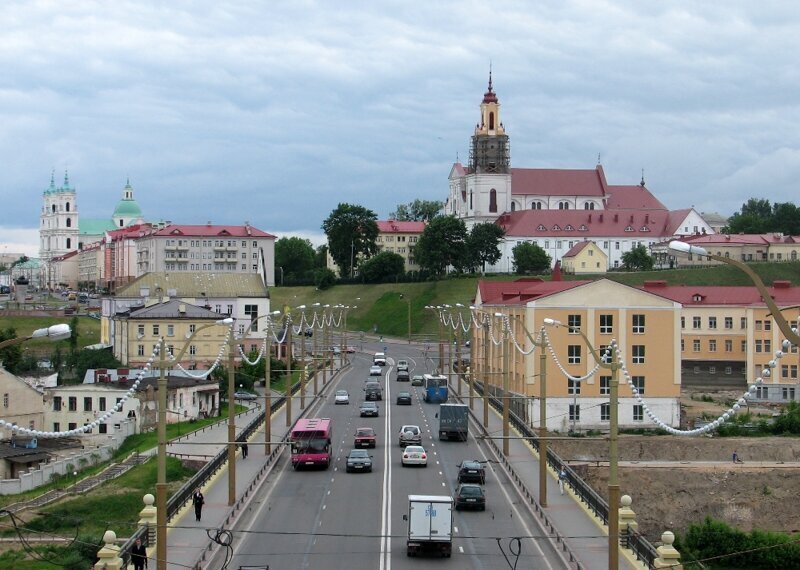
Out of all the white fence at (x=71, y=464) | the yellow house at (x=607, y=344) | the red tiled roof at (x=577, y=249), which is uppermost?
the red tiled roof at (x=577, y=249)

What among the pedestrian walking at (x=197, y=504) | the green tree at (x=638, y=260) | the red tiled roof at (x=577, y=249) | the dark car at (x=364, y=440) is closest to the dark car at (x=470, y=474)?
the pedestrian walking at (x=197, y=504)

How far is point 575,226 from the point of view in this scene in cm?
19650

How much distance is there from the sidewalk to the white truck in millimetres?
3717

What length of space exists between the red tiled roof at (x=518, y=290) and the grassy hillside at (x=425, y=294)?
4987cm

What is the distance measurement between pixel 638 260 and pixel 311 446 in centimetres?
13720

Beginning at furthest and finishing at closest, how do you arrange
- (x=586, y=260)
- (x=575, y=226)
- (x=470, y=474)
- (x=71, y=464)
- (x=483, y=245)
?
(x=575, y=226), (x=586, y=260), (x=483, y=245), (x=71, y=464), (x=470, y=474)

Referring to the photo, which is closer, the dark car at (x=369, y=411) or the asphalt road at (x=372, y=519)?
the asphalt road at (x=372, y=519)

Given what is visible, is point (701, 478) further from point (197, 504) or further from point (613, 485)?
Result: point (613, 485)

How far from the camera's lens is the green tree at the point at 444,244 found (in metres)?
181

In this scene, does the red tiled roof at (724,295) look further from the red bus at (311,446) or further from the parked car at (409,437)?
the red bus at (311,446)

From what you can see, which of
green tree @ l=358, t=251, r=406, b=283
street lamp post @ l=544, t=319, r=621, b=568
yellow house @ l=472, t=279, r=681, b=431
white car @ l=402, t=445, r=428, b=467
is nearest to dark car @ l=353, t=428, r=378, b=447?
white car @ l=402, t=445, r=428, b=467

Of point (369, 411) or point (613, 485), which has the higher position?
point (613, 485)

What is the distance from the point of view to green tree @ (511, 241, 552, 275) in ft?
600

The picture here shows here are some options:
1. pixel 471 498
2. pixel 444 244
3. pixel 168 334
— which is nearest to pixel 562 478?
pixel 471 498
